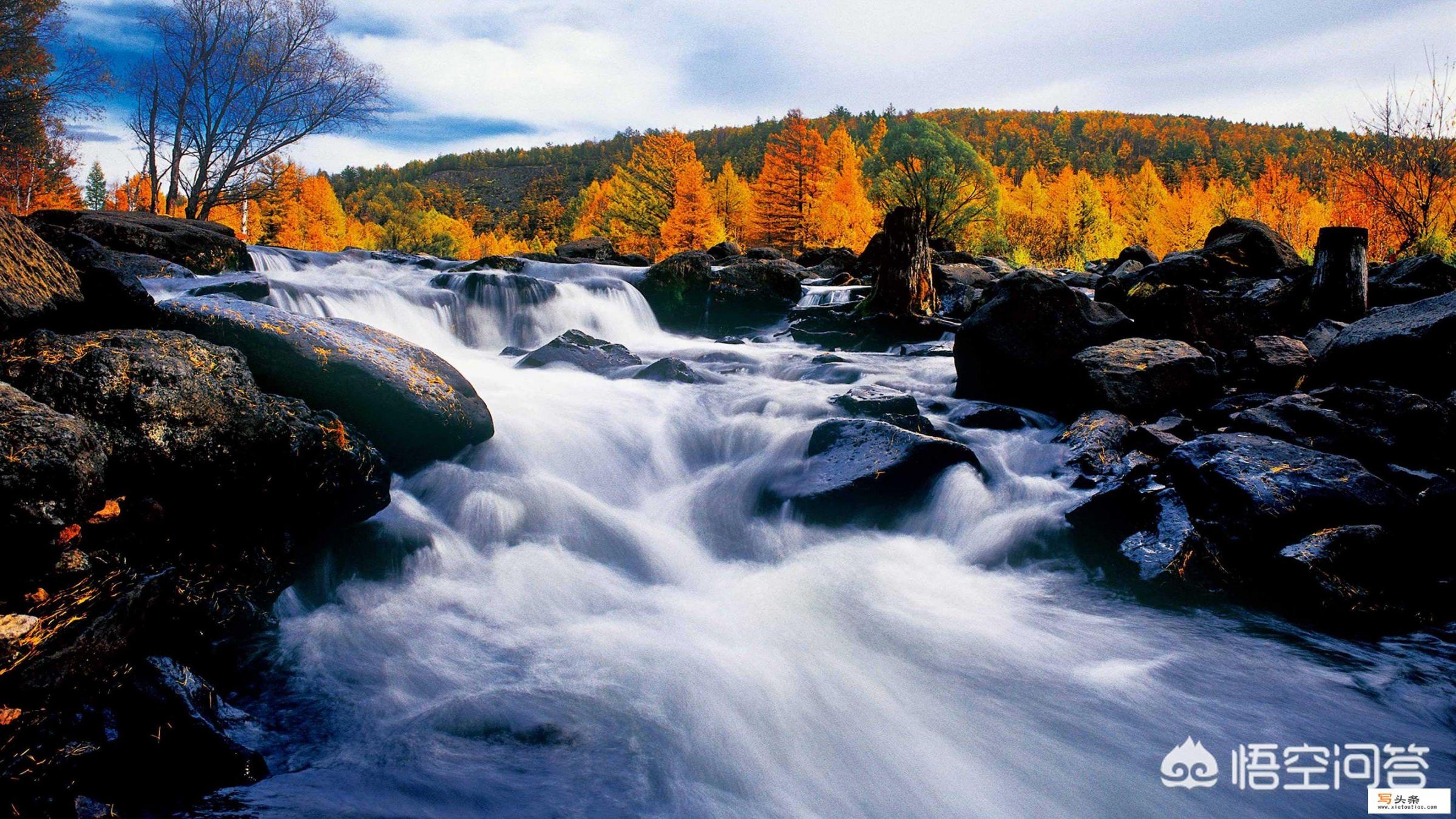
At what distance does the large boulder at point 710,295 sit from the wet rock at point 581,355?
4667 millimetres

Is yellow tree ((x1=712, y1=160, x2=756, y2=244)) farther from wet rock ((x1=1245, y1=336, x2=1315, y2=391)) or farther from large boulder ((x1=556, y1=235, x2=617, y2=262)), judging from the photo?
wet rock ((x1=1245, y1=336, x2=1315, y2=391))

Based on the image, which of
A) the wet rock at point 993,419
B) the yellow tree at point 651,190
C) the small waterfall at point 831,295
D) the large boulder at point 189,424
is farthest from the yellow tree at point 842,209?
the large boulder at point 189,424

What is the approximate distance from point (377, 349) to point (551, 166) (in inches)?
5477

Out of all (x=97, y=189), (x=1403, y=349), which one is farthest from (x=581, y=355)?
(x=97, y=189)

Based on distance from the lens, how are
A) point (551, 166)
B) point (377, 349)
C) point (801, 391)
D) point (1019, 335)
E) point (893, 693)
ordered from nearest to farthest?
point (893, 693), point (377, 349), point (1019, 335), point (801, 391), point (551, 166)

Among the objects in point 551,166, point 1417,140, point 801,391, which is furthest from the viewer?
point 551,166

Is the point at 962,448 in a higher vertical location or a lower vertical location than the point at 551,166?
lower

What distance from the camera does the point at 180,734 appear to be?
6.89 feet

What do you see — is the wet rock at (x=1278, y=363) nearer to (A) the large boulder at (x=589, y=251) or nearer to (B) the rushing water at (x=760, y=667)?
(B) the rushing water at (x=760, y=667)

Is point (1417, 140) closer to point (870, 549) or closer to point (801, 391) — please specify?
point (801, 391)

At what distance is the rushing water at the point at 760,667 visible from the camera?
2.53 m

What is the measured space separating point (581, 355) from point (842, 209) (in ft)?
89.7

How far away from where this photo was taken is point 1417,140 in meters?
13.2

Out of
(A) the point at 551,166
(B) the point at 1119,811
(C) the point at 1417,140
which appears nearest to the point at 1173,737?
(B) the point at 1119,811
